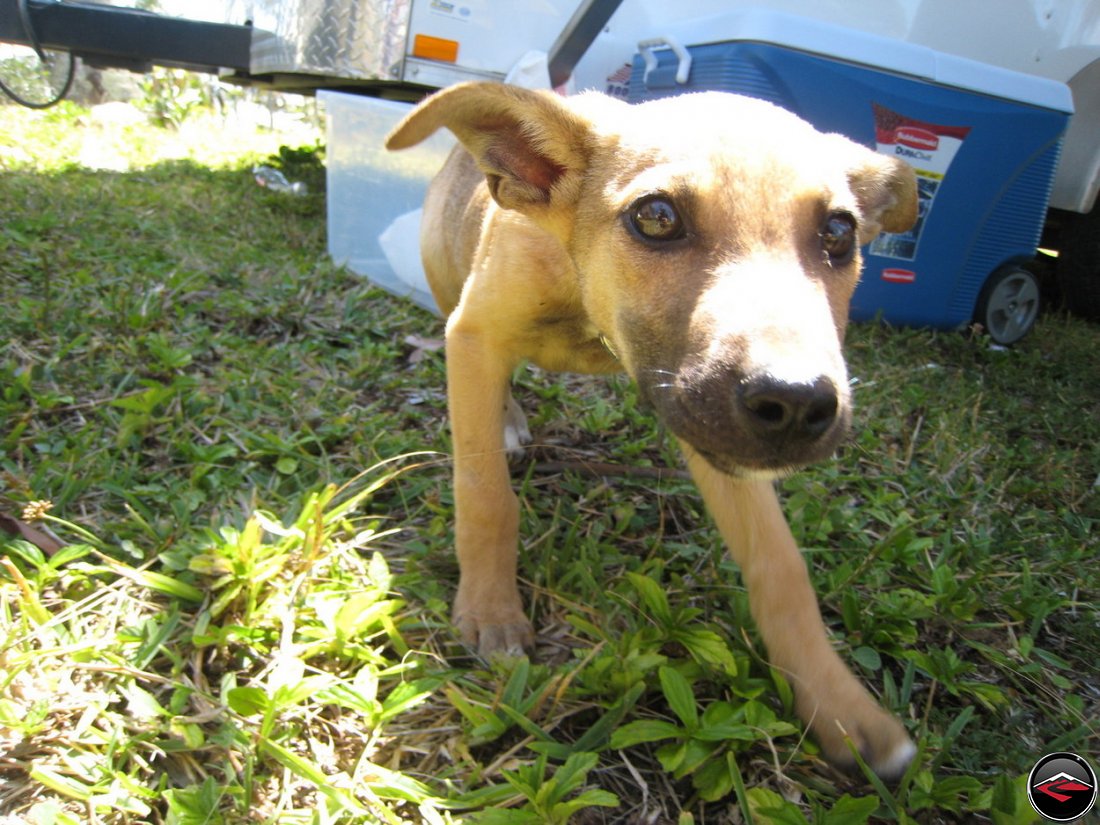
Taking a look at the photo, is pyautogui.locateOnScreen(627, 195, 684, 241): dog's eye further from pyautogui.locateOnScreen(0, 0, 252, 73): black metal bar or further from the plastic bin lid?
pyautogui.locateOnScreen(0, 0, 252, 73): black metal bar

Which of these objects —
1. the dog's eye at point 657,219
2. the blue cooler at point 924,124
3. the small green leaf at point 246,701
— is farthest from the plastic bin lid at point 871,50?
the small green leaf at point 246,701

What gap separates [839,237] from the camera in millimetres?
2057

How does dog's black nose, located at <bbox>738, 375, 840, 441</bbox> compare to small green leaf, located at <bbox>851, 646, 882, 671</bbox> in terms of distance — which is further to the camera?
small green leaf, located at <bbox>851, 646, 882, 671</bbox>

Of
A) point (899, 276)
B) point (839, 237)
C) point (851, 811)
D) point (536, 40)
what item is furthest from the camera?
point (536, 40)

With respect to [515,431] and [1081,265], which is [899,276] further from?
[515,431]

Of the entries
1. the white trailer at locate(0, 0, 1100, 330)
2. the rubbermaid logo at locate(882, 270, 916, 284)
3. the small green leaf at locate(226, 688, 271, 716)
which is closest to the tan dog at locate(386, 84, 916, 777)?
the small green leaf at locate(226, 688, 271, 716)

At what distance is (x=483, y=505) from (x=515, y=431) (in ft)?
3.48

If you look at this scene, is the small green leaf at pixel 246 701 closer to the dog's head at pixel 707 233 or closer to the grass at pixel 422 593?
the grass at pixel 422 593

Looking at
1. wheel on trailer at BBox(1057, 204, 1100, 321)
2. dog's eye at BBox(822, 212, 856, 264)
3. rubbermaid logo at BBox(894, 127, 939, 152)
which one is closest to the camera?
dog's eye at BBox(822, 212, 856, 264)

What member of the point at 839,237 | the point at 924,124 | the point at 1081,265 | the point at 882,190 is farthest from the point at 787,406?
the point at 1081,265

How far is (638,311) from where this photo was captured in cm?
197

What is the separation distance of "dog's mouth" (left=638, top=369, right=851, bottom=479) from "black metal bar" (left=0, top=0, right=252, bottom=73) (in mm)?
5962

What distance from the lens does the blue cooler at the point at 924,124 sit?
422 centimetres

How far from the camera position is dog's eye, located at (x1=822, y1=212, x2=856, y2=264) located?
2.03 meters
